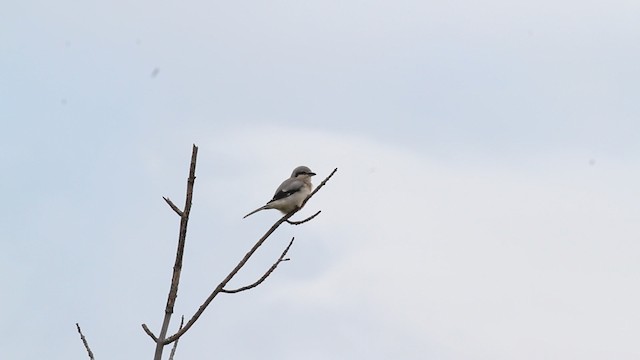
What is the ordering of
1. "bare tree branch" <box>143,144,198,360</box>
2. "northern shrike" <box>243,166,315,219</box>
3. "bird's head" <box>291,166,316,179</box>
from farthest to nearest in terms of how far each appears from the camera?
"bird's head" <box>291,166,316,179</box>, "northern shrike" <box>243,166,315,219</box>, "bare tree branch" <box>143,144,198,360</box>

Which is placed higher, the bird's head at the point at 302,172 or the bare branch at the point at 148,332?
the bare branch at the point at 148,332

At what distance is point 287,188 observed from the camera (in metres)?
16.0

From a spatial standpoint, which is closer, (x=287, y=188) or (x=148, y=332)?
(x=148, y=332)

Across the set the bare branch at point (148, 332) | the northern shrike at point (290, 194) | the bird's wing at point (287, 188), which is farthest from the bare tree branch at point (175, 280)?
the bird's wing at point (287, 188)

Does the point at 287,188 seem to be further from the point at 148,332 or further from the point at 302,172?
the point at 148,332

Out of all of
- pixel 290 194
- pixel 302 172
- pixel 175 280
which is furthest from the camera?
pixel 302 172

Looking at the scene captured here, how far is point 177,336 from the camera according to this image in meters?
5.39

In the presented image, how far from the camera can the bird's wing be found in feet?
51.8

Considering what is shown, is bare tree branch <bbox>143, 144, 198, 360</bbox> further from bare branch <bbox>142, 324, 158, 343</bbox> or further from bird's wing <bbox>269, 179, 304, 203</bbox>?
bird's wing <bbox>269, 179, 304, 203</bbox>

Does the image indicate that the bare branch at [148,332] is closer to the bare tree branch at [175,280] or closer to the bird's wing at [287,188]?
the bare tree branch at [175,280]

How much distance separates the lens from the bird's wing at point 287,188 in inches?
621

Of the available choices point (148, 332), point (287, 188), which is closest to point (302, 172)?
point (287, 188)

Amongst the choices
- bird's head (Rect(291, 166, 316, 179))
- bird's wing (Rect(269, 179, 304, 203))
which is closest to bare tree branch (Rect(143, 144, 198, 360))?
bird's wing (Rect(269, 179, 304, 203))

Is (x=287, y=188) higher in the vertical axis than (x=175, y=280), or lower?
lower
